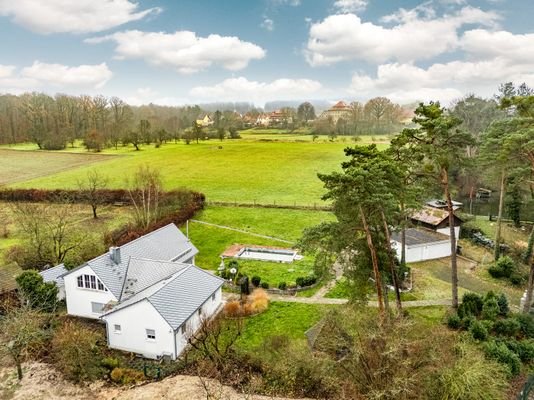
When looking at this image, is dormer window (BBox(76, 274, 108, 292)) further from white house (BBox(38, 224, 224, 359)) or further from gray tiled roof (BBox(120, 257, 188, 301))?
gray tiled roof (BBox(120, 257, 188, 301))

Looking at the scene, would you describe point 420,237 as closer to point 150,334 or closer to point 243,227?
point 243,227

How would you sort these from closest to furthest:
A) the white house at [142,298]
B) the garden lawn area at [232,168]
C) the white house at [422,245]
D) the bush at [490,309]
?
1. the white house at [142,298]
2. the bush at [490,309]
3. the white house at [422,245]
4. the garden lawn area at [232,168]

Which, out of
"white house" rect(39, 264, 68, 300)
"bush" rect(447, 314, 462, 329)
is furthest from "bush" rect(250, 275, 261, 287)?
"white house" rect(39, 264, 68, 300)

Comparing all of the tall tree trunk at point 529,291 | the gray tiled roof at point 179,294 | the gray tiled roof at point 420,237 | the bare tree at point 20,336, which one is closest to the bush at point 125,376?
the gray tiled roof at point 179,294

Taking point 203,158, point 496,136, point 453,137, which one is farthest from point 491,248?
point 203,158

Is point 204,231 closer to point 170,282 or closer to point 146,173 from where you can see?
point 146,173

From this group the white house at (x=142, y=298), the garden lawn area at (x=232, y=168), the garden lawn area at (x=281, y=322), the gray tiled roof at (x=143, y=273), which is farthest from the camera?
the garden lawn area at (x=232, y=168)

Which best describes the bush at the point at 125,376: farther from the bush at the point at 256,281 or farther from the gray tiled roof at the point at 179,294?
the bush at the point at 256,281
